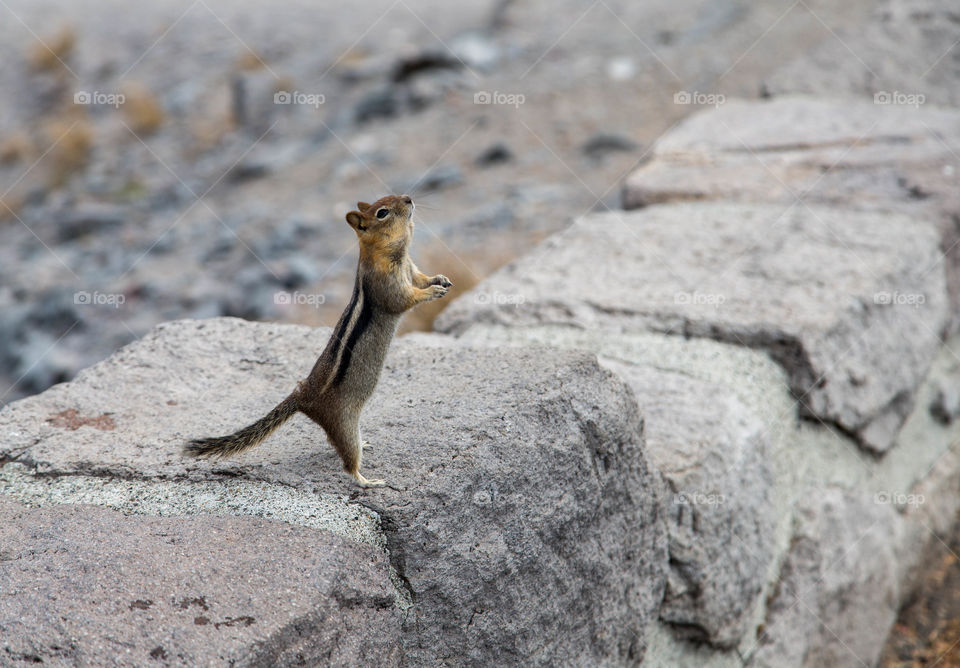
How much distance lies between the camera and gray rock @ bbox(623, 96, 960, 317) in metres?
3.27

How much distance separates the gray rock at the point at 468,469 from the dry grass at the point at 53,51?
39.2 feet

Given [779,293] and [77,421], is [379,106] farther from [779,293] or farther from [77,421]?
[77,421]

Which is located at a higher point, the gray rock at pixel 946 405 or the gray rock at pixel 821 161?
the gray rock at pixel 821 161

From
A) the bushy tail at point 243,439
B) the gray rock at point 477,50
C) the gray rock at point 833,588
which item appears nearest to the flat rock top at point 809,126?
the gray rock at point 833,588

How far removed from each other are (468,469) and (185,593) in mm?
512

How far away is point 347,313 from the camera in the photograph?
192 cm

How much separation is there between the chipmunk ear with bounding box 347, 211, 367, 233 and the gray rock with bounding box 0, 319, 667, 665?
0.34 metres

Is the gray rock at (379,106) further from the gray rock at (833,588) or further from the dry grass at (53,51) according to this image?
the gray rock at (833,588)

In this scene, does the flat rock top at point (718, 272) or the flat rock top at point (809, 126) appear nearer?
the flat rock top at point (718, 272)

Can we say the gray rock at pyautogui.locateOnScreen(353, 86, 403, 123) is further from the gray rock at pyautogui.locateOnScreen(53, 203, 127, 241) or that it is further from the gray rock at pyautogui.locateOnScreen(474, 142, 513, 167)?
the gray rock at pyautogui.locateOnScreen(53, 203, 127, 241)

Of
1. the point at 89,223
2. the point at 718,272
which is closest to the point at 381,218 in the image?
the point at 718,272

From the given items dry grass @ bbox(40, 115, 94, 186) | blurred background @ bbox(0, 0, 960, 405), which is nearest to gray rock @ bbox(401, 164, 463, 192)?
blurred background @ bbox(0, 0, 960, 405)

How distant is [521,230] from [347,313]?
392 centimetres

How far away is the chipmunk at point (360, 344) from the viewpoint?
172 centimetres
